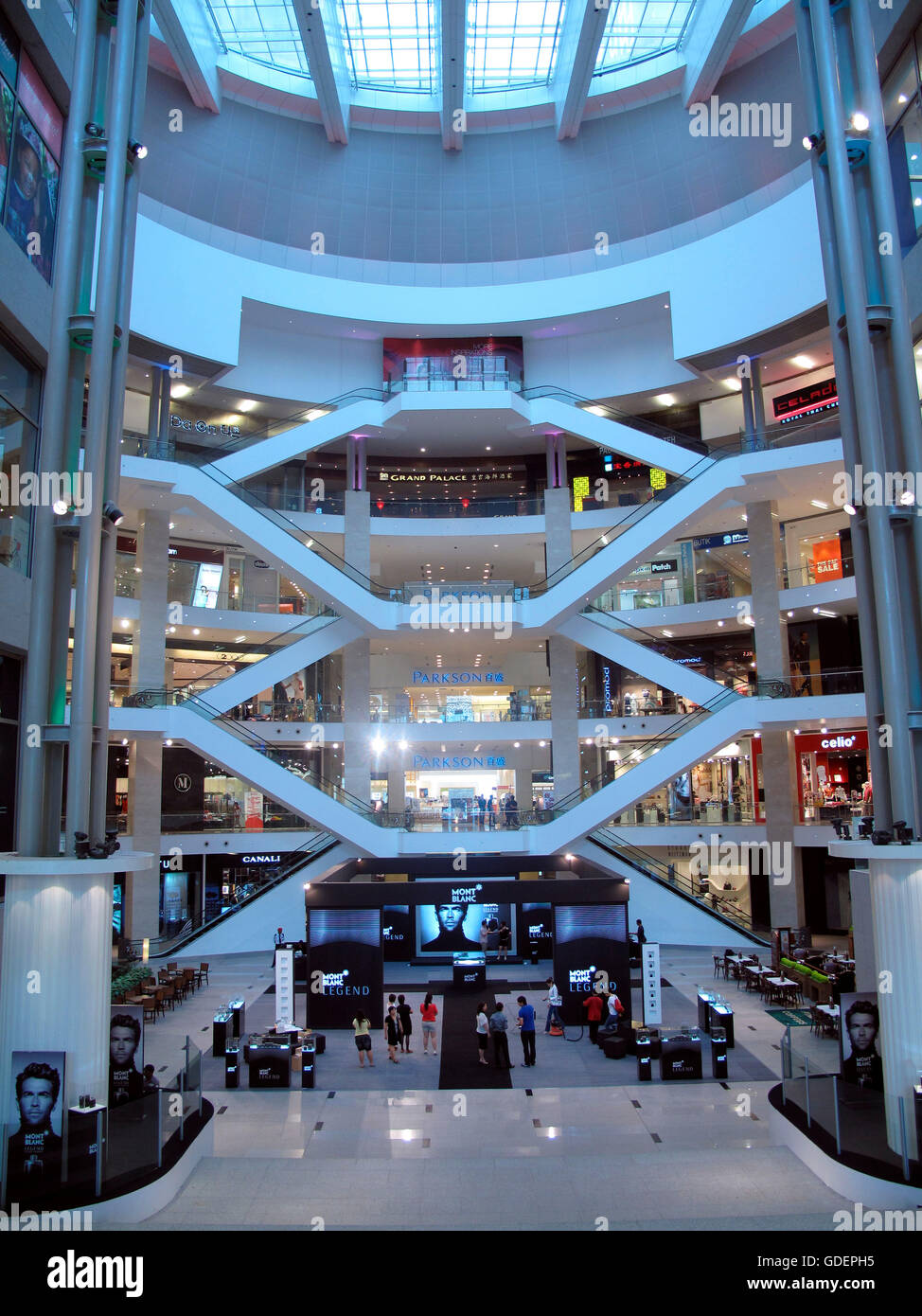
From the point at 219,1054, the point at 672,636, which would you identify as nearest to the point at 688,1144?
the point at 219,1054

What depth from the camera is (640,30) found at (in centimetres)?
2591

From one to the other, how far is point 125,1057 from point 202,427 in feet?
77.7

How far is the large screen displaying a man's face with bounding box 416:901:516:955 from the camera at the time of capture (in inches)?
912

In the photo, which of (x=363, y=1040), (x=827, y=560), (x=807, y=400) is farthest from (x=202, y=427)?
(x=363, y=1040)

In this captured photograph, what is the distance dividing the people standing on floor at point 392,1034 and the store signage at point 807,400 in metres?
21.4

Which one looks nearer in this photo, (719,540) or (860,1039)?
(860,1039)

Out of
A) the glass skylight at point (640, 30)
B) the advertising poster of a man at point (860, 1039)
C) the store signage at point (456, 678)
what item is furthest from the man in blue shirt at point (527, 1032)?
the glass skylight at point (640, 30)

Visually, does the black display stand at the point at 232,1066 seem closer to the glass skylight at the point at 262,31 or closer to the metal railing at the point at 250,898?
the metal railing at the point at 250,898

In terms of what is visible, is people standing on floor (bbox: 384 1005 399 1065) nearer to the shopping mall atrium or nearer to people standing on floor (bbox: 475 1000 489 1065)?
the shopping mall atrium

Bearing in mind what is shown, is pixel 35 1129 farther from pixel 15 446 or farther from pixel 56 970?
pixel 15 446

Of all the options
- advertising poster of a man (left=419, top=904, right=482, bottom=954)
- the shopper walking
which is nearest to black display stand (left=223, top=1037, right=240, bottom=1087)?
the shopper walking

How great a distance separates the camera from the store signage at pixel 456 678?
3347 centimetres

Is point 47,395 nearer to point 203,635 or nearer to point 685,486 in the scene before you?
point 685,486

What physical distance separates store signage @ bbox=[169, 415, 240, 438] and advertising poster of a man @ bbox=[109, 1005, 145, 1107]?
75.1 ft
